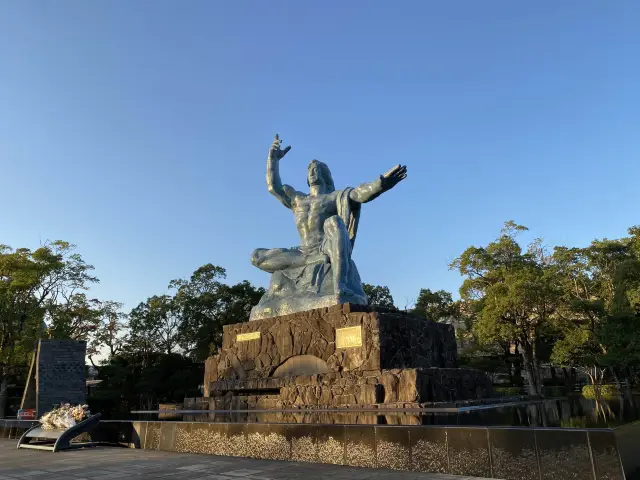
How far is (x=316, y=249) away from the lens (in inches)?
419

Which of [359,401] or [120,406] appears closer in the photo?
[359,401]

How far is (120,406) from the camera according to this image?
1011 inches

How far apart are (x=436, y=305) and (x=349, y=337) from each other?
2269 centimetres

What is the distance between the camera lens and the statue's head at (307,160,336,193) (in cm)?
1133

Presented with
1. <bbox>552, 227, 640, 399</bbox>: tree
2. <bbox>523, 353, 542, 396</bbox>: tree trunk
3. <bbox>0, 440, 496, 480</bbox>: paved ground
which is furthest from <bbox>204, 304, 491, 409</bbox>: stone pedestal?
<bbox>523, 353, 542, 396</bbox>: tree trunk

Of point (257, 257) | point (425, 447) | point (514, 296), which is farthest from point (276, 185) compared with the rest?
point (514, 296)

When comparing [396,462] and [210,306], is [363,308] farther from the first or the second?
[210,306]

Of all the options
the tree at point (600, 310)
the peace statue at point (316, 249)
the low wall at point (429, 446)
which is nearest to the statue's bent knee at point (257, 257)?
the peace statue at point (316, 249)

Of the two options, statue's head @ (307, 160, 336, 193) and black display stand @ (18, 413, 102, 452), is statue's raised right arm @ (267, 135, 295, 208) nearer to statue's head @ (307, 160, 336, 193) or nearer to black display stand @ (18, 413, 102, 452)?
statue's head @ (307, 160, 336, 193)

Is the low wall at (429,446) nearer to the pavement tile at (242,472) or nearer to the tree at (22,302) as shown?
the pavement tile at (242,472)

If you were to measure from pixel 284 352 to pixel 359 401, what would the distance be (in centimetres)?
235

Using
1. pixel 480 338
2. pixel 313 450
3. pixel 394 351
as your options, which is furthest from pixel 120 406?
pixel 313 450

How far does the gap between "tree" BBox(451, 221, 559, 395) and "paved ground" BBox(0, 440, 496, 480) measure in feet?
57.3

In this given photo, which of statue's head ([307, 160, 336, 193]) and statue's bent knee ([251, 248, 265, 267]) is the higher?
statue's head ([307, 160, 336, 193])
